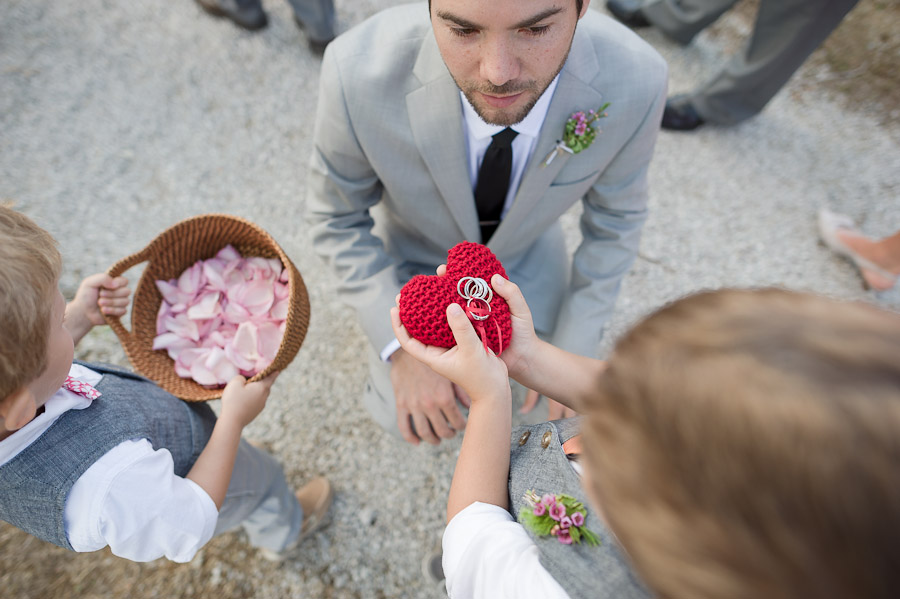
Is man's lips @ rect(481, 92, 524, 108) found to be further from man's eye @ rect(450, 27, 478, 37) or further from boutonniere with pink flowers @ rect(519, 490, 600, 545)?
boutonniere with pink flowers @ rect(519, 490, 600, 545)

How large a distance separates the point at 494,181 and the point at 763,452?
1.21 metres

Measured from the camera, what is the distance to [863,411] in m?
0.52

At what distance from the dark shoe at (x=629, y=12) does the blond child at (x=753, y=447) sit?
372 centimetres

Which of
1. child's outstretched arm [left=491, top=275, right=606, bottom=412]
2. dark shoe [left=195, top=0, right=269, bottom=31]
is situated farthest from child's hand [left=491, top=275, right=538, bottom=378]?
dark shoe [left=195, top=0, right=269, bottom=31]

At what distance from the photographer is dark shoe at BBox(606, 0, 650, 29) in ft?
12.1

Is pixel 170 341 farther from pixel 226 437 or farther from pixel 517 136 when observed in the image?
pixel 517 136

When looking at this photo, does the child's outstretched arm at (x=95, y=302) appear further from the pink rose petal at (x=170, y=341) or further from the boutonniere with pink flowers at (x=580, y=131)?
the boutonniere with pink flowers at (x=580, y=131)

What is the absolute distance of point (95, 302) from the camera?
61.6 inches

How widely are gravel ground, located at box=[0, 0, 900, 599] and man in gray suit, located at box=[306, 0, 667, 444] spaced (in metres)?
0.61

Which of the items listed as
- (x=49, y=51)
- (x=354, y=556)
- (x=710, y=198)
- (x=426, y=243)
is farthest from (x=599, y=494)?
(x=49, y=51)

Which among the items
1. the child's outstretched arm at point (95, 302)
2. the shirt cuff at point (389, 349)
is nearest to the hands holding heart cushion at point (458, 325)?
the shirt cuff at point (389, 349)

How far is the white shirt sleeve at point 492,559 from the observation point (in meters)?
0.91

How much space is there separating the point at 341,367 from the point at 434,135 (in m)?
Result: 1.43

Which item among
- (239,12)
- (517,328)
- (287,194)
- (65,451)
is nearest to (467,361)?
(517,328)
